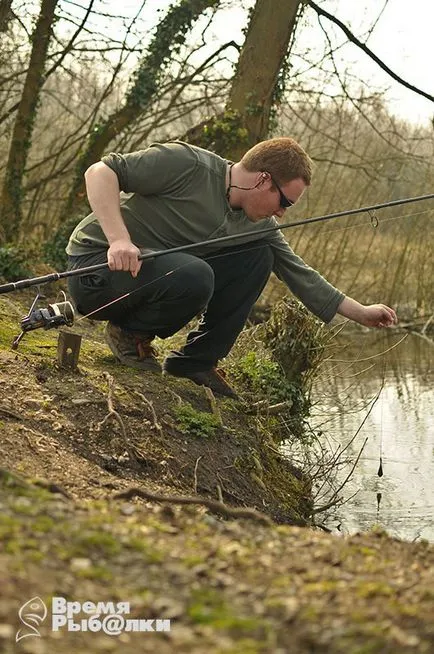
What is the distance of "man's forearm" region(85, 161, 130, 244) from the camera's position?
4.72 m

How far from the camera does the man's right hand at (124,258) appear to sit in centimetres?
458

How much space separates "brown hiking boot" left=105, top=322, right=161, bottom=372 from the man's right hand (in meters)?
0.95

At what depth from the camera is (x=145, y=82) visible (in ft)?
34.9

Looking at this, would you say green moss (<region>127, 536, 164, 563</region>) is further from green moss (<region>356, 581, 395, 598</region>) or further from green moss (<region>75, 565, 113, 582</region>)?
green moss (<region>356, 581, 395, 598</region>)

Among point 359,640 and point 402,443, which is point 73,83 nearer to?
point 402,443

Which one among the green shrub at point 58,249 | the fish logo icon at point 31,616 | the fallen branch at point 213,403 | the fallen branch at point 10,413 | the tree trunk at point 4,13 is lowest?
the fish logo icon at point 31,616

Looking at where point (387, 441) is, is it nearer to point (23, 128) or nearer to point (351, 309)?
point (351, 309)

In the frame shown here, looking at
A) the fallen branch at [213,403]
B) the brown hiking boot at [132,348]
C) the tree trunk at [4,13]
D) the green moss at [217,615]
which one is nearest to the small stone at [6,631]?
the green moss at [217,615]

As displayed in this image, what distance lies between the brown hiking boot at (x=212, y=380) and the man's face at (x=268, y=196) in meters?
1.00

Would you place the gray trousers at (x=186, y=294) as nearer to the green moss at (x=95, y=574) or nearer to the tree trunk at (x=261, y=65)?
the green moss at (x=95, y=574)

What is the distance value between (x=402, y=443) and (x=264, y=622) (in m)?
5.48

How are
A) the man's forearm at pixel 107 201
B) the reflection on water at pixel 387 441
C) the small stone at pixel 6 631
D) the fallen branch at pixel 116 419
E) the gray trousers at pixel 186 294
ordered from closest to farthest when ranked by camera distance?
the small stone at pixel 6 631
the fallen branch at pixel 116 419
the man's forearm at pixel 107 201
the gray trousers at pixel 186 294
the reflection on water at pixel 387 441

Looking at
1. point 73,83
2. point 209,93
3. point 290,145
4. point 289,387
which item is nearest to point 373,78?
point 209,93

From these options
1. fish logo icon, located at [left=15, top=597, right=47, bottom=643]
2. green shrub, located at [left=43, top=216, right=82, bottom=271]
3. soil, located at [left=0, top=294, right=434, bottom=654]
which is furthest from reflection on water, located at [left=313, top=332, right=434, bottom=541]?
fish logo icon, located at [left=15, top=597, right=47, bottom=643]
